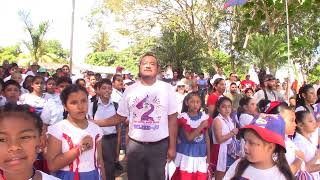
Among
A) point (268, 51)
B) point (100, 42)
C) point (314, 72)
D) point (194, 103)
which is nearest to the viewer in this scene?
point (194, 103)

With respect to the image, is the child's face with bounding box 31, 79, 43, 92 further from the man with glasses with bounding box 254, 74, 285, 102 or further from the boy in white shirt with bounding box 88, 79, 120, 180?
the man with glasses with bounding box 254, 74, 285, 102

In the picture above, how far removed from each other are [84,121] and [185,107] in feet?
7.69

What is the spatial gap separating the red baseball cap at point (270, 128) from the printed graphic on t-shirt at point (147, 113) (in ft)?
5.49

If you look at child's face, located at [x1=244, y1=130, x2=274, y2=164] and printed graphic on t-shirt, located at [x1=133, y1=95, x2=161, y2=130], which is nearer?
child's face, located at [x1=244, y1=130, x2=274, y2=164]

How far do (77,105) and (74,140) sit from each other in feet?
0.98

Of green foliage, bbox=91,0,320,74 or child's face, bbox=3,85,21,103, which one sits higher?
green foliage, bbox=91,0,320,74

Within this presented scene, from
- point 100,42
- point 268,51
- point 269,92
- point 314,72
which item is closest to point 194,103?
point 269,92

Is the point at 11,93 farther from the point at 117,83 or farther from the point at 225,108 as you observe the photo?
the point at 225,108

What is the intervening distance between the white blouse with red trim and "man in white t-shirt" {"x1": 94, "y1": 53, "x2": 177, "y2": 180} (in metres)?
0.92

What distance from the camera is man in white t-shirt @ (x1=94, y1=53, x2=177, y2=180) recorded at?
14.1 feet

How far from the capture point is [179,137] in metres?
5.43

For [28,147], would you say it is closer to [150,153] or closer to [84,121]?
[84,121]

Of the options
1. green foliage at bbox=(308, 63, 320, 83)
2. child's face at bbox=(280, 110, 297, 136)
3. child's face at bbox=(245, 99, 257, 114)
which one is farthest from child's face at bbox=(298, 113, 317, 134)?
green foliage at bbox=(308, 63, 320, 83)

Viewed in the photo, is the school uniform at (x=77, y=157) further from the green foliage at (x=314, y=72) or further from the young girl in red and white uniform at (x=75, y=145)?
the green foliage at (x=314, y=72)
